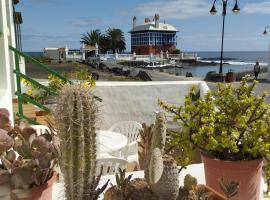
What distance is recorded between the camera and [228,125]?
1.36 m

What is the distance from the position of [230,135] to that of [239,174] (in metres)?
0.16

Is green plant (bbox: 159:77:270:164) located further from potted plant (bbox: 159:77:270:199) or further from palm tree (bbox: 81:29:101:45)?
palm tree (bbox: 81:29:101:45)

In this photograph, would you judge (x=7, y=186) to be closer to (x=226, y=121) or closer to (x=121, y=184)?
(x=121, y=184)

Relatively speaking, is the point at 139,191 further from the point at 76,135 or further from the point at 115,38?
the point at 115,38

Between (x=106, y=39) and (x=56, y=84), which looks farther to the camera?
(x=106, y=39)

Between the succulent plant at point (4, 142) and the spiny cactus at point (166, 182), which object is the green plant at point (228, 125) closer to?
the spiny cactus at point (166, 182)

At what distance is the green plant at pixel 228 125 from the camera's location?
4.29 ft

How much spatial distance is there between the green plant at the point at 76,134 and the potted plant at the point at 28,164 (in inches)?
3.2

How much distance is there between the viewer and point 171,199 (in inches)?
43.8

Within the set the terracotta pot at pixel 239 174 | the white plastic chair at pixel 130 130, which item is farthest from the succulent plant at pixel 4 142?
the white plastic chair at pixel 130 130

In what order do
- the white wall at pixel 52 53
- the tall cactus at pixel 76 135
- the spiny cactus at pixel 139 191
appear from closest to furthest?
1. the tall cactus at pixel 76 135
2. the spiny cactus at pixel 139 191
3. the white wall at pixel 52 53

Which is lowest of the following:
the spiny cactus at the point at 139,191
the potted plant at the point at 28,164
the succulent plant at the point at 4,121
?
the spiny cactus at the point at 139,191

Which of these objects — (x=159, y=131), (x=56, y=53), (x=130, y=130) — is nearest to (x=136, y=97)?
(x=130, y=130)

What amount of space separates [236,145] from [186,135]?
8.1 inches
